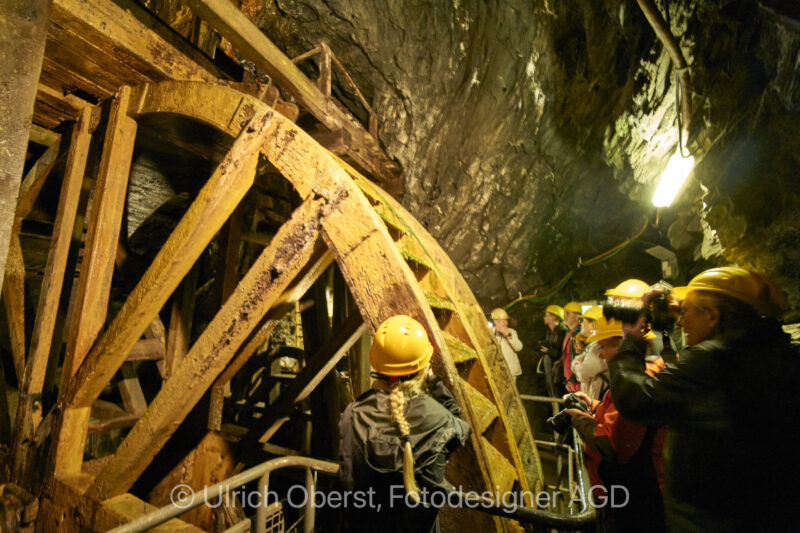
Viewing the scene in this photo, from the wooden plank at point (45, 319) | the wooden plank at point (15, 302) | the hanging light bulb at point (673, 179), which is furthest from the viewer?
the hanging light bulb at point (673, 179)

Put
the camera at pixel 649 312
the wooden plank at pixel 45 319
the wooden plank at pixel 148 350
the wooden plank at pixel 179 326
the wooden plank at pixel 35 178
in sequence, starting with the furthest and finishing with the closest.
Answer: the wooden plank at pixel 179 326 → the wooden plank at pixel 148 350 → the wooden plank at pixel 35 178 → the wooden plank at pixel 45 319 → the camera at pixel 649 312

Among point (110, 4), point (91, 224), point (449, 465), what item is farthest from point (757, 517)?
point (110, 4)

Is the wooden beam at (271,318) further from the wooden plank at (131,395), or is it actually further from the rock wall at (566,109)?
the rock wall at (566,109)

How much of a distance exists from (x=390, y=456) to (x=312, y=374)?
2.01m

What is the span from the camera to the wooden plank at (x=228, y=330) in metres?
1.98

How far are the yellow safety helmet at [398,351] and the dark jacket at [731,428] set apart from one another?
0.99 m

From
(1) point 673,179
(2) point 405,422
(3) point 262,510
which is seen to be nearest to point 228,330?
(3) point 262,510

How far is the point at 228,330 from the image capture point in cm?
204

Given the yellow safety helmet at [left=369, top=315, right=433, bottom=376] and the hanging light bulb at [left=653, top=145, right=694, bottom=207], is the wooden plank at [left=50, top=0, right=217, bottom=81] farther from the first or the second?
the hanging light bulb at [left=653, top=145, right=694, bottom=207]

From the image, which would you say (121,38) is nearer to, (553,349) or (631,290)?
(631,290)

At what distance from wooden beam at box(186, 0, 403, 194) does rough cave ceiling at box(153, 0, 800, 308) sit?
6.44 feet

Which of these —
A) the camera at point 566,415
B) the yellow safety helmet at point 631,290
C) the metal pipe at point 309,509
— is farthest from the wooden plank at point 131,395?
the yellow safety helmet at point 631,290

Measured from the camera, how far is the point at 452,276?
10.9 feet

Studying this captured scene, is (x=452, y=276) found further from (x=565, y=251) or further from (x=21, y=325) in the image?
(x=565, y=251)
